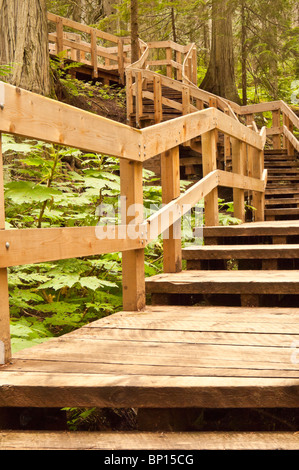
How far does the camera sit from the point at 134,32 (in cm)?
1393

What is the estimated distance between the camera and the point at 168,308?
3605mm

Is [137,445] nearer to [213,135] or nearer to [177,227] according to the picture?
[177,227]

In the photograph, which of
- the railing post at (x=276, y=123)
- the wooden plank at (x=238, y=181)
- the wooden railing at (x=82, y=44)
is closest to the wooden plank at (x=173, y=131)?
the wooden plank at (x=238, y=181)

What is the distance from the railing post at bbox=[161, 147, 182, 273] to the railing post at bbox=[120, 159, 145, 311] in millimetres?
767

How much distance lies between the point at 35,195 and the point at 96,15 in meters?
23.7

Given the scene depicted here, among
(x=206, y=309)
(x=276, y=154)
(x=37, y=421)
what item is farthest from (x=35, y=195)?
(x=276, y=154)

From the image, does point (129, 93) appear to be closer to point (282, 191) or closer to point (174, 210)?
point (282, 191)

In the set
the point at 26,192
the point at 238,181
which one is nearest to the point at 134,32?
the point at 238,181

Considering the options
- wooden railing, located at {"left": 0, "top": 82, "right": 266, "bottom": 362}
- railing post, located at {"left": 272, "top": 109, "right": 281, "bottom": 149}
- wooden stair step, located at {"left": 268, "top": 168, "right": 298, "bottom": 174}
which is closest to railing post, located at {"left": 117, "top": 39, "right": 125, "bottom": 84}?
railing post, located at {"left": 272, "top": 109, "right": 281, "bottom": 149}

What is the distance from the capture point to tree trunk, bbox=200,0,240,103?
16.6 metres

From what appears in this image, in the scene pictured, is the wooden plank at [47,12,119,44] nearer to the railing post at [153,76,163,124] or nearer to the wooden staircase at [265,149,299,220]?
the railing post at [153,76,163,124]

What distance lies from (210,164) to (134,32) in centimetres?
949

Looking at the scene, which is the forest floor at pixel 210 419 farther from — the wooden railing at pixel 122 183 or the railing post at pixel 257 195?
the railing post at pixel 257 195

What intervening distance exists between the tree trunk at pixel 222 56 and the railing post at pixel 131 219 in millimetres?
14001
